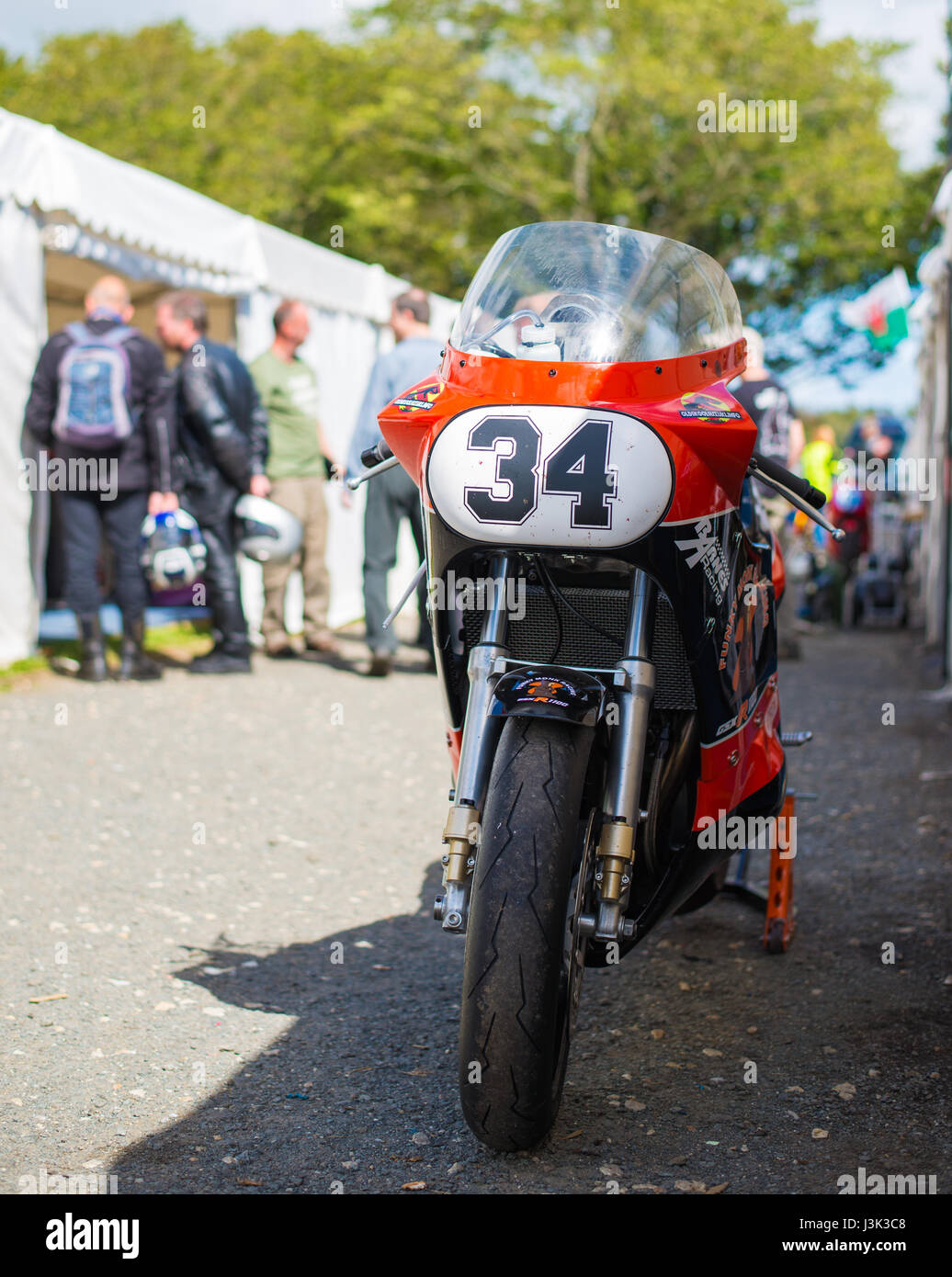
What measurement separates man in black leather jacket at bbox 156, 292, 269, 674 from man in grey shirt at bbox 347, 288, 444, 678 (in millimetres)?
695

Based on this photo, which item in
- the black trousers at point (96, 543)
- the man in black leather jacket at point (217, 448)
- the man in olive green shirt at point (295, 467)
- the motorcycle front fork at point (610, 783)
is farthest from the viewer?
the man in olive green shirt at point (295, 467)

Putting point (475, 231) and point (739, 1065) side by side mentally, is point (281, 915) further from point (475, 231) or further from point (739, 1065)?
point (475, 231)

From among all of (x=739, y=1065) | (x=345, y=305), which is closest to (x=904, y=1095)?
(x=739, y=1065)

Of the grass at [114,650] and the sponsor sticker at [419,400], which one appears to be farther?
the grass at [114,650]

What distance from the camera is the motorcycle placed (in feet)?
8.72

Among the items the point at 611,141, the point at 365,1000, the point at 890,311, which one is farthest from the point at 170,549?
the point at 611,141

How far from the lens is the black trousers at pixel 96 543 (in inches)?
329

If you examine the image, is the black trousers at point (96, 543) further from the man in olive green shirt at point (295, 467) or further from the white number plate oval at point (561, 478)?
the white number plate oval at point (561, 478)

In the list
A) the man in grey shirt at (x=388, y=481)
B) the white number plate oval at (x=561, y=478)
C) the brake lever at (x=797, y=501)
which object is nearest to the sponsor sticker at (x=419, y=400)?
the white number plate oval at (x=561, y=478)

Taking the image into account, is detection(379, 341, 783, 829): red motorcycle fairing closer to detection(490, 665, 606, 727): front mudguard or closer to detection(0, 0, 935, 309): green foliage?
detection(490, 665, 606, 727): front mudguard

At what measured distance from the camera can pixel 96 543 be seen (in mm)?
8422

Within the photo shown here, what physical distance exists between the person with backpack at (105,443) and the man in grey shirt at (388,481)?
1.20 m

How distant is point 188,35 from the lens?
41875mm

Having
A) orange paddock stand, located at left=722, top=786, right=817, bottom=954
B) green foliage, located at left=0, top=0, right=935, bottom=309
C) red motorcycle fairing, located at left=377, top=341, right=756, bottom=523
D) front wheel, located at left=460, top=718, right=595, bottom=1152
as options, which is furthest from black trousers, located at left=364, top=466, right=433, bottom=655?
green foliage, located at left=0, top=0, right=935, bottom=309
